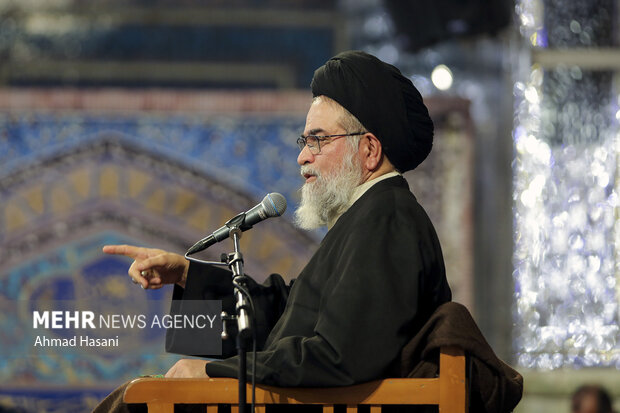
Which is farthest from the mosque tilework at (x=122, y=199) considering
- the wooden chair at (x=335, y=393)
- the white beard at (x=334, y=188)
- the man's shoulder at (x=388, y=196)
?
the wooden chair at (x=335, y=393)

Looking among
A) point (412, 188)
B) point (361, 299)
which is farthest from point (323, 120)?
point (412, 188)

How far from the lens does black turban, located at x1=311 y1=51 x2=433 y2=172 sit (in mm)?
2520

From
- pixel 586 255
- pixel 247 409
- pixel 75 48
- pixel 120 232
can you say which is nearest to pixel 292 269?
pixel 120 232

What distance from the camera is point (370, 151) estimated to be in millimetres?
2553

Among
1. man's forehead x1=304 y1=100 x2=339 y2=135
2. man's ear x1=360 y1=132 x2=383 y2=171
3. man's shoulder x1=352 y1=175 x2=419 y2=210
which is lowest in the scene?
man's shoulder x1=352 y1=175 x2=419 y2=210

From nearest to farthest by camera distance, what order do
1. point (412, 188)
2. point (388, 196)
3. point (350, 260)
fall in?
point (350, 260) < point (388, 196) < point (412, 188)

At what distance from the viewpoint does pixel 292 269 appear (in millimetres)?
4895

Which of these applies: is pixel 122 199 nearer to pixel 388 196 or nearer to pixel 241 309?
pixel 388 196

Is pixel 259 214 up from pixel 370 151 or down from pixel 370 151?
down

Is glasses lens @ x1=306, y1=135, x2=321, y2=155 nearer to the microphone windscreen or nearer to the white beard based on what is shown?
the white beard

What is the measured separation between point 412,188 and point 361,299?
9.08 feet

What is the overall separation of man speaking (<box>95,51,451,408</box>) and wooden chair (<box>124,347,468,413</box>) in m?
0.03

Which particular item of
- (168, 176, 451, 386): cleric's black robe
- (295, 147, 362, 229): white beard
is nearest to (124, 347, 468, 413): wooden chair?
(168, 176, 451, 386): cleric's black robe

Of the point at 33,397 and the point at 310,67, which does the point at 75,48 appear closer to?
the point at 310,67
